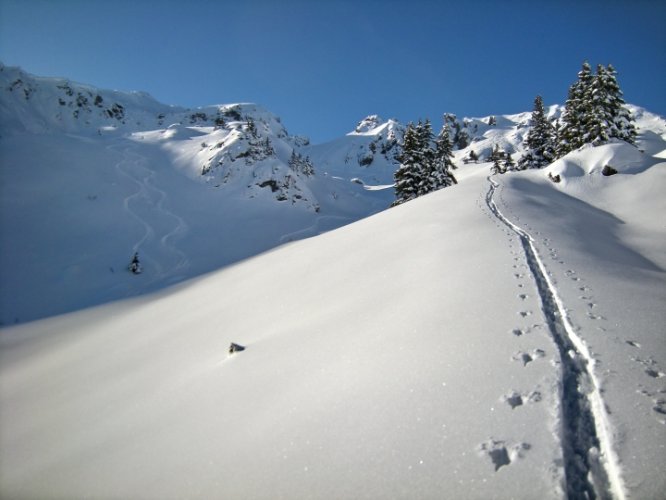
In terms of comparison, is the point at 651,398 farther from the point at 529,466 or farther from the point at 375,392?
the point at 375,392

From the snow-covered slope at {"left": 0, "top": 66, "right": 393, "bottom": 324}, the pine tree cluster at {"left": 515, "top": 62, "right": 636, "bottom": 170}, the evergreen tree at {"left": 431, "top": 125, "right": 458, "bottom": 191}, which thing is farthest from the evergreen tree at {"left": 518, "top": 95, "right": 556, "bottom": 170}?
the snow-covered slope at {"left": 0, "top": 66, "right": 393, "bottom": 324}

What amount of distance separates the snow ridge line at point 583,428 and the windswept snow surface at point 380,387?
22 millimetres

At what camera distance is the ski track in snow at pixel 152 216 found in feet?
83.7

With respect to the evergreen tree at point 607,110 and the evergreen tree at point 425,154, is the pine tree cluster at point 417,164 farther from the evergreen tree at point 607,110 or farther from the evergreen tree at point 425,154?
the evergreen tree at point 607,110

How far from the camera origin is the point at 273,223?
35688 mm

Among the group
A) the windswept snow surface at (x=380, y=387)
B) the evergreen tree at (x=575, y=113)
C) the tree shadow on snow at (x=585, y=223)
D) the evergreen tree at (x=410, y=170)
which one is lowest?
the windswept snow surface at (x=380, y=387)

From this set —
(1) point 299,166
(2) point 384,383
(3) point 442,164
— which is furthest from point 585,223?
(1) point 299,166

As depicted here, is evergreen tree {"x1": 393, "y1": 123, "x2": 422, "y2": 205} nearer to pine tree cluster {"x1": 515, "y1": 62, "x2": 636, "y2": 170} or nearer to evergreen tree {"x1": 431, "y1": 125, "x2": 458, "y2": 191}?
evergreen tree {"x1": 431, "y1": 125, "x2": 458, "y2": 191}

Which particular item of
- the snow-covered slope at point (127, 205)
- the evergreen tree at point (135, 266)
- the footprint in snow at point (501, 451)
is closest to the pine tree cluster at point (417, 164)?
the snow-covered slope at point (127, 205)

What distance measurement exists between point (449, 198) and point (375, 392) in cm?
1647

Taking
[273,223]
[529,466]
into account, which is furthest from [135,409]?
[273,223]

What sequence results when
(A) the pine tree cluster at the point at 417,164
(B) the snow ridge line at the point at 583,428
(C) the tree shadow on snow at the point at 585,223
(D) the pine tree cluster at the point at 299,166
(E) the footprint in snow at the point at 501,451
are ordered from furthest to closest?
(D) the pine tree cluster at the point at 299,166 → (A) the pine tree cluster at the point at 417,164 → (C) the tree shadow on snow at the point at 585,223 → (E) the footprint in snow at the point at 501,451 → (B) the snow ridge line at the point at 583,428

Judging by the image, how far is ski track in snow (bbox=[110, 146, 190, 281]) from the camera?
83.7 feet

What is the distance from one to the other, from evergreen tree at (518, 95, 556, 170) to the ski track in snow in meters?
37.9
